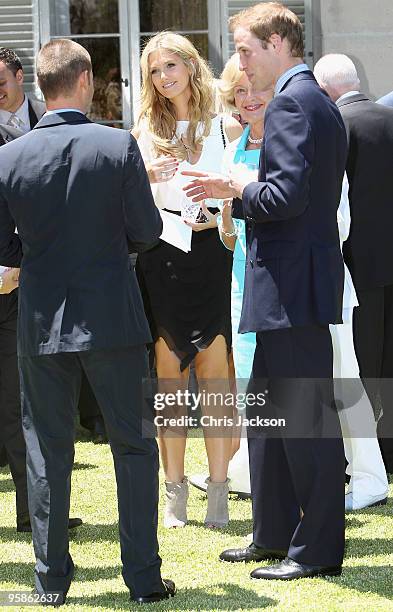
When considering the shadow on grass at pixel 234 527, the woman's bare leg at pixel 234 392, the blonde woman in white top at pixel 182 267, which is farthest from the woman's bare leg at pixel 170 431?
the woman's bare leg at pixel 234 392

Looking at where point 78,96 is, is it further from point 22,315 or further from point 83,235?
point 22,315

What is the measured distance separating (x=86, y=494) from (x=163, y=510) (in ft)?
1.88

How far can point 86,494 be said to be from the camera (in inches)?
226

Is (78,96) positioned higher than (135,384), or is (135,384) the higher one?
(78,96)

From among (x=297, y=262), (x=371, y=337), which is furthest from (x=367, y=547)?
(x=371, y=337)

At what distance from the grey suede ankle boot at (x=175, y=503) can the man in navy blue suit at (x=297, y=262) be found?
91cm

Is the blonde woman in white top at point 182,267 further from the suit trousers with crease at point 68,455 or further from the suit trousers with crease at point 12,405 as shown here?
the suit trousers with crease at point 68,455

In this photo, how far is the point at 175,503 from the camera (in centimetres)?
505

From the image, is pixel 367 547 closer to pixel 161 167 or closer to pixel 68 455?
pixel 68 455

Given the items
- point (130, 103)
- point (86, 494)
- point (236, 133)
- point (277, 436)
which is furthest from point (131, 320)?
point (130, 103)

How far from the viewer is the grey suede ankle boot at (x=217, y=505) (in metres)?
5.02

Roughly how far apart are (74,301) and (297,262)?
2.55 ft

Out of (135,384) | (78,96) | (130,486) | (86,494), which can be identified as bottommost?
(86,494)

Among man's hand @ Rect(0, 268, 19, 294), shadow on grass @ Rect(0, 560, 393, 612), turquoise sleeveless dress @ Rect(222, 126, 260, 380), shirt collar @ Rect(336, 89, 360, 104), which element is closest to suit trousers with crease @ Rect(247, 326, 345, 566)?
shadow on grass @ Rect(0, 560, 393, 612)
